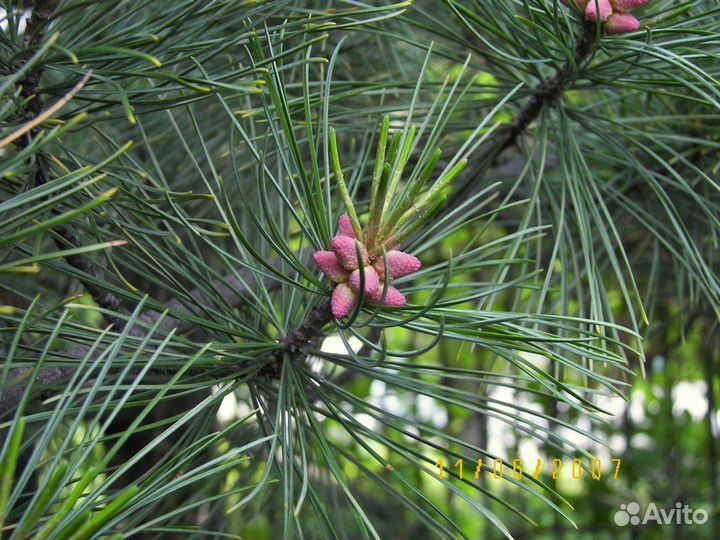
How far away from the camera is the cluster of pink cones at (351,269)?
1.36 feet

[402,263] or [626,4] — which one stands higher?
[626,4]

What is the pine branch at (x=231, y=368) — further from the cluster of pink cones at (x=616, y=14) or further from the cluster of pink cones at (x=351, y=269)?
the cluster of pink cones at (x=616, y=14)

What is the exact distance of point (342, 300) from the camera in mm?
423

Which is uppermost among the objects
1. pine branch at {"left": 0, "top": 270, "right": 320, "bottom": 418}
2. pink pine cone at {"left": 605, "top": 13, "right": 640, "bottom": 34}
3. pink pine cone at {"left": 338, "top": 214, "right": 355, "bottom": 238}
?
pink pine cone at {"left": 605, "top": 13, "right": 640, "bottom": 34}

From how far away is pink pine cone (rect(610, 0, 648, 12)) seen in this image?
545mm

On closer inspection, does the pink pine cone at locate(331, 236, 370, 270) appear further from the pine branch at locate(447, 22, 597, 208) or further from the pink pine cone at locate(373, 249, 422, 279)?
the pine branch at locate(447, 22, 597, 208)

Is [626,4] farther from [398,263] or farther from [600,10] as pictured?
[398,263]

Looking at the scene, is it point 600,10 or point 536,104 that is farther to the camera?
point 536,104

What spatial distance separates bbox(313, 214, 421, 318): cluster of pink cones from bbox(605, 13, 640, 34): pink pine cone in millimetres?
256

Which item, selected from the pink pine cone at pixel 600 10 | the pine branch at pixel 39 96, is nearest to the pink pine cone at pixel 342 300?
the pine branch at pixel 39 96

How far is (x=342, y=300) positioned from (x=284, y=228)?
210 millimetres
